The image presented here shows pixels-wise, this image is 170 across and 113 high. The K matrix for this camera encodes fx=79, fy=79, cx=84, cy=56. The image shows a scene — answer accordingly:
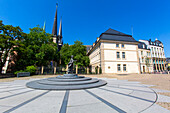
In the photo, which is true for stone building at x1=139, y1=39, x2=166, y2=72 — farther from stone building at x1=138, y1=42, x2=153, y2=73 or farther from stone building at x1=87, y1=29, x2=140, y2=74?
stone building at x1=87, y1=29, x2=140, y2=74

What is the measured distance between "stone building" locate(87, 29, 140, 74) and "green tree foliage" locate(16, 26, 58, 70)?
15.5 metres

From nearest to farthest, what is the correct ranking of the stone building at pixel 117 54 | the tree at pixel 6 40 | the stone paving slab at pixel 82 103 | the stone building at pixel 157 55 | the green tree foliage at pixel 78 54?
1. the stone paving slab at pixel 82 103
2. the tree at pixel 6 40
3. the stone building at pixel 117 54
4. the green tree foliage at pixel 78 54
5. the stone building at pixel 157 55

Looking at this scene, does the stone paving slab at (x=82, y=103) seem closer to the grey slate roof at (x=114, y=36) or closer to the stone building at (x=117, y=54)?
the stone building at (x=117, y=54)

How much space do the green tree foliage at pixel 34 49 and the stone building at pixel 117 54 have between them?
50.8 feet

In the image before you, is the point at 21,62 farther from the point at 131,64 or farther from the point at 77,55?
the point at 131,64

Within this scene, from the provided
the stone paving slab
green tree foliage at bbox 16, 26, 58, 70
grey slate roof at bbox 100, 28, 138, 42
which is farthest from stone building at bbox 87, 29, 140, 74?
the stone paving slab

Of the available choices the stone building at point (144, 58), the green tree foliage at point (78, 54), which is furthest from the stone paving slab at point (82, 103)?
the stone building at point (144, 58)

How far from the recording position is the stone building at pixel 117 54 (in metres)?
22.5

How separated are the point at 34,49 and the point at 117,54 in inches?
967

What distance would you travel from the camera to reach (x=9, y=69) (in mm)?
20578

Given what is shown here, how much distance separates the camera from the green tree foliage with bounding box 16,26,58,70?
2073 centimetres

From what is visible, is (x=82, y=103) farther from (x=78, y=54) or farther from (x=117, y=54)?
(x=117, y=54)

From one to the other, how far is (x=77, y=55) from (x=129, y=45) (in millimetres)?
16706

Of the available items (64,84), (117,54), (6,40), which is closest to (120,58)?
(117,54)
